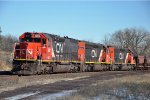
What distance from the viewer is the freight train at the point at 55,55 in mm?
26138

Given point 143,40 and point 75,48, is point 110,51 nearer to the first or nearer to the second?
point 75,48

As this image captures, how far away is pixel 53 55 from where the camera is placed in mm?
28719

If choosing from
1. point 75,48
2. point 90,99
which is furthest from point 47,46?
point 90,99

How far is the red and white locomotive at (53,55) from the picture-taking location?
2613 cm

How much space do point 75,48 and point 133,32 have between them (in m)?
99.2

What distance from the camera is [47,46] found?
27.8 meters

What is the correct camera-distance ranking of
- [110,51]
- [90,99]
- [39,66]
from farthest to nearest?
[110,51] < [39,66] < [90,99]

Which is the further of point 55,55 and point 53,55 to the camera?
point 55,55

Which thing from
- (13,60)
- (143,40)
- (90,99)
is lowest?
(90,99)

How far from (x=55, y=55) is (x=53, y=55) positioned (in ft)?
1.30

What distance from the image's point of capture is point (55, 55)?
29.1m

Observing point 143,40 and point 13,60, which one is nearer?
point 13,60

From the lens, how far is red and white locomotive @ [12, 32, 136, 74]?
26134mm

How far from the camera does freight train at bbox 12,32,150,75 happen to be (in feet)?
85.8
